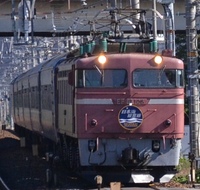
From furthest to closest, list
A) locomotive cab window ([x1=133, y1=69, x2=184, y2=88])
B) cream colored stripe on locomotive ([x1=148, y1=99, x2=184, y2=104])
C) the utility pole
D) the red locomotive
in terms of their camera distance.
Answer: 1. the utility pole
2. locomotive cab window ([x1=133, y1=69, x2=184, y2=88])
3. cream colored stripe on locomotive ([x1=148, y1=99, x2=184, y2=104])
4. the red locomotive

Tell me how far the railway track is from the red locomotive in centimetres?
45

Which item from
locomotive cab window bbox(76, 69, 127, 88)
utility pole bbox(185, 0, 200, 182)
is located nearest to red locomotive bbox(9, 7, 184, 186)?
locomotive cab window bbox(76, 69, 127, 88)

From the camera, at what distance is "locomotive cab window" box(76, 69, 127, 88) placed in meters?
A: 15.7

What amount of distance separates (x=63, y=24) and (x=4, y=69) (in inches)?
767

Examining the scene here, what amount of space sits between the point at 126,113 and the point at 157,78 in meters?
0.93

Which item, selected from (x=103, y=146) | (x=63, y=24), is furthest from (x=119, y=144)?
(x=63, y=24)

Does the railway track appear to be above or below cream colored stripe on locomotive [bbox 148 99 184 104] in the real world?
below

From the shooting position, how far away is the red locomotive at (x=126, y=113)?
611 inches

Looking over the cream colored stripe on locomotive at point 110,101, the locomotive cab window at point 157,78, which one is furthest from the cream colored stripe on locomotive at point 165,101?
the locomotive cab window at point 157,78

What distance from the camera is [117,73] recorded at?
15781 mm

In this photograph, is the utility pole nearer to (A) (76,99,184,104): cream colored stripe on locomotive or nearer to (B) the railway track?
(B) the railway track

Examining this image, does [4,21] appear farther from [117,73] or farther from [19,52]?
[117,73]

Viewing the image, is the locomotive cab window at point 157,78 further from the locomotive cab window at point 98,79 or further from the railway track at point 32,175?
the railway track at point 32,175

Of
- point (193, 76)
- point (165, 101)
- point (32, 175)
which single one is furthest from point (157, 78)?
point (32, 175)
